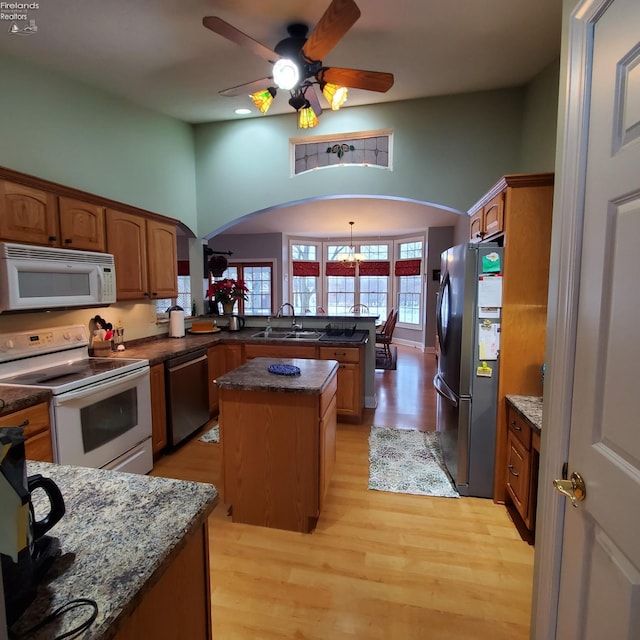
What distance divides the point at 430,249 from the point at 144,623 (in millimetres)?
7584

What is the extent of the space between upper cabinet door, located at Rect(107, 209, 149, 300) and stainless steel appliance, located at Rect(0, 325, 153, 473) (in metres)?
0.49

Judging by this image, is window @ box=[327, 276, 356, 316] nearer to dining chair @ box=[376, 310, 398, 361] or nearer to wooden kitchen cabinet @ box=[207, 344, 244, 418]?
dining chair @ box=[376, 310, 398, 361]

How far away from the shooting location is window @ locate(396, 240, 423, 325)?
795 cm

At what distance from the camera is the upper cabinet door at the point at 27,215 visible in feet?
6.57

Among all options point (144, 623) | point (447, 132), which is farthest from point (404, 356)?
point (144, 623)

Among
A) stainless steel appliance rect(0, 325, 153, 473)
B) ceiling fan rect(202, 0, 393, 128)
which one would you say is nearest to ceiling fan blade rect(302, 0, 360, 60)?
ceiling fan rect(202, 0, 393, 128)

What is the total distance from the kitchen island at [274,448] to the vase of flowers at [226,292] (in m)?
2.41

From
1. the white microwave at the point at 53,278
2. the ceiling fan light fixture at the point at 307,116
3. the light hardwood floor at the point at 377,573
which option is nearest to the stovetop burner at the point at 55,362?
the white microwave at the point at 53,278

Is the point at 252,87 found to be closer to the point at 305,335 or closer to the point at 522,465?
the point at 305,335

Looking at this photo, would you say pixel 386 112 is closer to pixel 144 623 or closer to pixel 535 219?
pixel 535 219

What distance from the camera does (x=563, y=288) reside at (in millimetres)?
1043

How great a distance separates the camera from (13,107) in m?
2.39

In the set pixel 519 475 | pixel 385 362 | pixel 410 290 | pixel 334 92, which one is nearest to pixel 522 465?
pixel 519 475

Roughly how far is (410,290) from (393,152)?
4853mm
